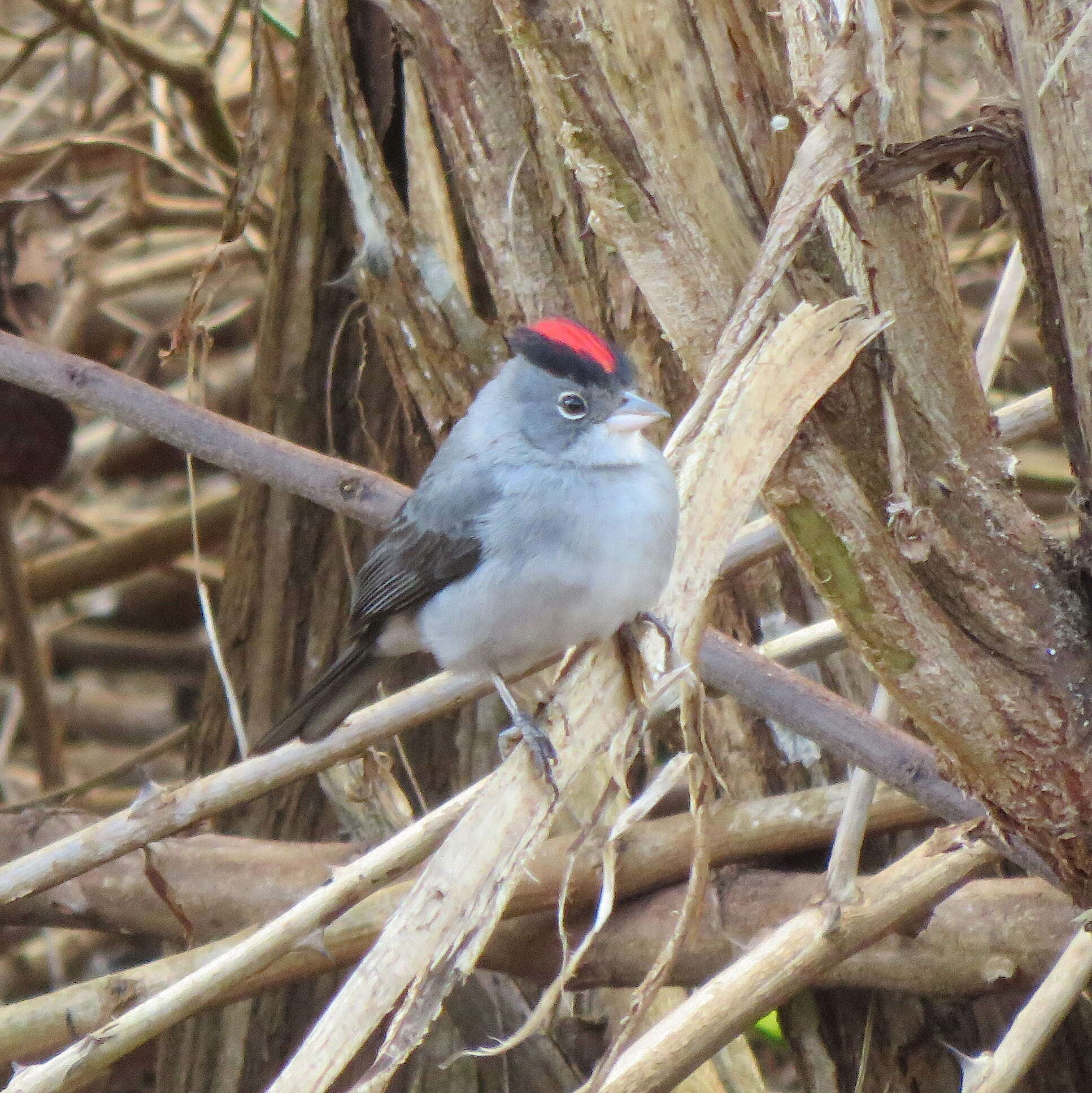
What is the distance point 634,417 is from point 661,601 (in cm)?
50

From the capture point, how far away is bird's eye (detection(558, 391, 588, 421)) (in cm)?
322

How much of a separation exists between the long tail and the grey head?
77 cm

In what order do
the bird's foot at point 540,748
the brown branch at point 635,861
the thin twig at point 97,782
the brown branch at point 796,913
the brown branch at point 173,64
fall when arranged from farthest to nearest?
the brown branch at point 173,64 → the thin twig at point 97,782 → the brown branch at point 635,861 → the brown branch at point 796,913 → the bird's foot at point 540,748

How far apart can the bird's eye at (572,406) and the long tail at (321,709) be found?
87cm

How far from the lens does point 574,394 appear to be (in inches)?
127

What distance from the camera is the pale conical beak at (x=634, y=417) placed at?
3135mm

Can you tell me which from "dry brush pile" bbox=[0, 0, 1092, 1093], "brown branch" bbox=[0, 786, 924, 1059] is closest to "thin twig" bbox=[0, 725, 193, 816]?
"dry brush pile" bbox=[0, 0, 1092, 1093]

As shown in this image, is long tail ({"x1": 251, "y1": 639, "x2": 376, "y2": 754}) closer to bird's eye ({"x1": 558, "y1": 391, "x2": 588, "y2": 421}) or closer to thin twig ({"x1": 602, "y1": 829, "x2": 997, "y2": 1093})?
bird's eye ({"x1": 558, "y1": 391, "x2": 588, "y2": 421})

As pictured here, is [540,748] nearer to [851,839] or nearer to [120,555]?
[851,839]

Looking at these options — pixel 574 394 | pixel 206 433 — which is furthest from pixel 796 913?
pixel 206 433

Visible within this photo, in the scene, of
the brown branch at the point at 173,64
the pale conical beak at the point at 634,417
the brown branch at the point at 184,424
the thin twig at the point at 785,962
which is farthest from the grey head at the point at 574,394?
the brown branch at the point at 173,64

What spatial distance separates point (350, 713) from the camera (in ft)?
11.2

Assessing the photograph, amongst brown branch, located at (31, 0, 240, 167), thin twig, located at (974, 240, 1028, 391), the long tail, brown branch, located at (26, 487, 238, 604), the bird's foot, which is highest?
brown branch, located at (31, 0, 240, 167)

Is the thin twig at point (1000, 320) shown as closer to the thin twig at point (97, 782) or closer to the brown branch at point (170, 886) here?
the brown branch at point (170, 886)
